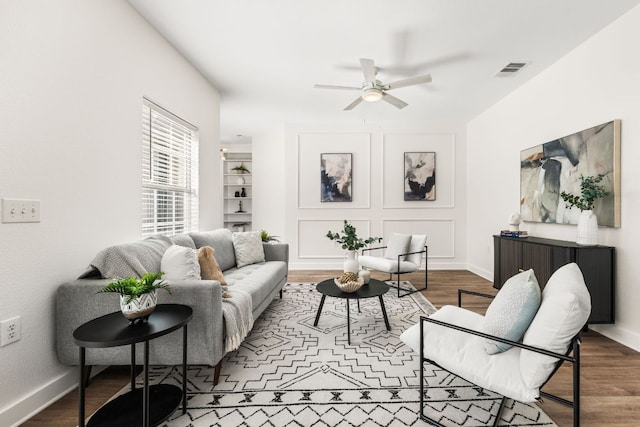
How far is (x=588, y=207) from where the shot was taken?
287 centimetres

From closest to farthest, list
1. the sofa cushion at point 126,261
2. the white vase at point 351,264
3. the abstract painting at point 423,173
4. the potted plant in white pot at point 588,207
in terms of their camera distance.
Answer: the sofa cushion at point 126,261
the potted plant in white pot at point 588,207
the white vase at point 351,264
the abstract painting at point 423,173

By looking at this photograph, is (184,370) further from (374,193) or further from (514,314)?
(374,193)

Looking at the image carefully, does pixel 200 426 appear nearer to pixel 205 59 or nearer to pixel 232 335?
pixel 232 335

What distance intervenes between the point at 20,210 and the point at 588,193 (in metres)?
4.27

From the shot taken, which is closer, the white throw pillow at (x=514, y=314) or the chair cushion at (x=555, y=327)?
the chair cushion at (x=555, y=327)

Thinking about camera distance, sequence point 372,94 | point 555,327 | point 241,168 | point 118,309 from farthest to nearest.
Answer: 1. point 241,168
2. point 372,94
3. point 118,309
4. point 555,327

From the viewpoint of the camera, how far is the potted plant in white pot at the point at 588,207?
2799 mm

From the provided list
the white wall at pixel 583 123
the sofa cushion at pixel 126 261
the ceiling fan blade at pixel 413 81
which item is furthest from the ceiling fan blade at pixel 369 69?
the sofa cushion at pixel 126 261

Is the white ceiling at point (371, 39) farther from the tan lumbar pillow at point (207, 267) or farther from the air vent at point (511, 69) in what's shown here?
the tan lumbar pillow at point (207, 267)

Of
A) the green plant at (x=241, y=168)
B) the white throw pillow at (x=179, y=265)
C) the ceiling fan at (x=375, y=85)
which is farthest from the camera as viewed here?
the green plant at (x=241, y=168)

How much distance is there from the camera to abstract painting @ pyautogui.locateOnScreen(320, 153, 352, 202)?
19.1ft

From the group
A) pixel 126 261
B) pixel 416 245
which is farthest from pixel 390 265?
pixel 126 261

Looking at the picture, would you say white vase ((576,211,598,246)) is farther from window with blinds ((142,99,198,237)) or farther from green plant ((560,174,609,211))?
window with blinds ((142,99,198,237))

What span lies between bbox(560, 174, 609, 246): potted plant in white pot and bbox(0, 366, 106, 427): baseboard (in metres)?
4.21
